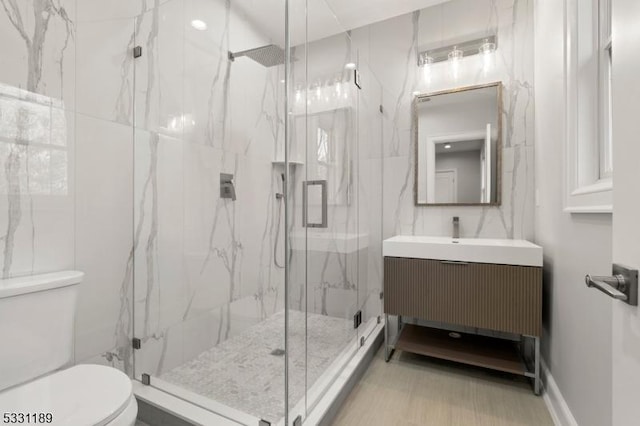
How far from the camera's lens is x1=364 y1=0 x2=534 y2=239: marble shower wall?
206 cm

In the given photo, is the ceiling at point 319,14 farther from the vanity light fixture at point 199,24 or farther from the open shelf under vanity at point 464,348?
the open shelf under vanity at point 464,348

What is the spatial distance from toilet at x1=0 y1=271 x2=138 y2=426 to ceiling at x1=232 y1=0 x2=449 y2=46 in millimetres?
1468

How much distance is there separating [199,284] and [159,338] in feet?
1.13

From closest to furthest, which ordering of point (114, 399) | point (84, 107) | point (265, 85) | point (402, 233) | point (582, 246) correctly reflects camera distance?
1. point (114, 399)
2. point (582, 246)
3. point (84, 107)
4. point (265, 85)
5. point (402, 233)

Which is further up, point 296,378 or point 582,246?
point 582,246

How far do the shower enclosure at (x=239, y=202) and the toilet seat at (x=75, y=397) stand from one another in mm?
515

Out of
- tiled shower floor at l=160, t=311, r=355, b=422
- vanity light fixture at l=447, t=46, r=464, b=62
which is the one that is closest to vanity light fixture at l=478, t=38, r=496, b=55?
vanity light fixture at l=447, t=46, r=464, b=62

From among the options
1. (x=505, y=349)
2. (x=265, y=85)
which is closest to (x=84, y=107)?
(x=265, y=85)

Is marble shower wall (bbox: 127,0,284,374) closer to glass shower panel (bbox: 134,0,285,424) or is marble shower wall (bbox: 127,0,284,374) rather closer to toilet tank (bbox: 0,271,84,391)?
glass shower panel (bbox: 134,0,285,424)

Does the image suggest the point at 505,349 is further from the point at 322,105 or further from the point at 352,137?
the point at 322,105

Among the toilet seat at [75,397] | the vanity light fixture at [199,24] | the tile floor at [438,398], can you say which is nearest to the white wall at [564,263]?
the tile floor at [438,398]

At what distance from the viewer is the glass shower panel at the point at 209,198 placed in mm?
1562

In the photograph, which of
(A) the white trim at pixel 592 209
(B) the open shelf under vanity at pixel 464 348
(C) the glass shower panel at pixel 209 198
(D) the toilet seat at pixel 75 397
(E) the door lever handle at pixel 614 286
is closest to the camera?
(E) the door lever handle at pixel 614 286

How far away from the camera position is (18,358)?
100cm
